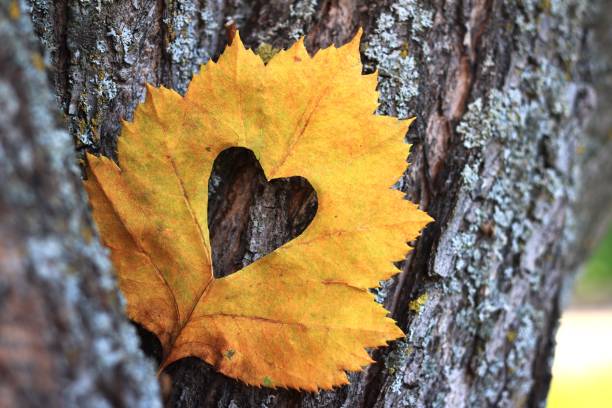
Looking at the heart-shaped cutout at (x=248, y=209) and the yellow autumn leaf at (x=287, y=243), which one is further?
the heart-shaped cutout at (x=248, y=209)

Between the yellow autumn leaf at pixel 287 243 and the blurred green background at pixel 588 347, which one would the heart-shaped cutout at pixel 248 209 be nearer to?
the yellow autumn leaf at pixel 287 243

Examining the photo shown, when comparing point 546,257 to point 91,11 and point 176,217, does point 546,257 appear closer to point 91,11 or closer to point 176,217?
point 176,217

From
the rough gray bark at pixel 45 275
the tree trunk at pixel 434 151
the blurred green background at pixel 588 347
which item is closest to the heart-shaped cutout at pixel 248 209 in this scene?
the tree trunk at pixel 434 151

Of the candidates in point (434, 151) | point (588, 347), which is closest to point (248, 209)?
point (434, 151)

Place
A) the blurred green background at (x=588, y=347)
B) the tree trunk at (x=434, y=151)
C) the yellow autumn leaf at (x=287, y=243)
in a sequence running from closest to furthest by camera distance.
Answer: the yellow autumn leaf at (x=287, y=243)
the tree trunk at (x=434, y=151)
the blurred green background at (x=588, y=347)

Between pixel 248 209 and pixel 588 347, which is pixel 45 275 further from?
pixel 588 347

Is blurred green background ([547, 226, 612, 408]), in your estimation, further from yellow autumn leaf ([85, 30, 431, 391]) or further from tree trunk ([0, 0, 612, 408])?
yellow autumn leaf ([85, 30, 431, 391])
